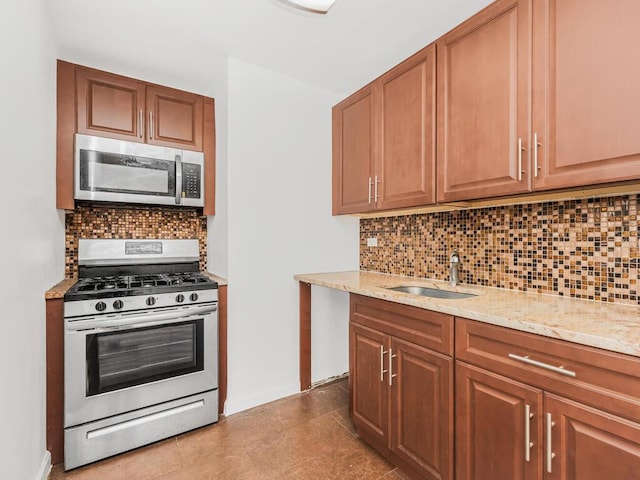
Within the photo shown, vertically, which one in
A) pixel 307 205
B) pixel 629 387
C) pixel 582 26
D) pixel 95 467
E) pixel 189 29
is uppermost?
pixel 189 29

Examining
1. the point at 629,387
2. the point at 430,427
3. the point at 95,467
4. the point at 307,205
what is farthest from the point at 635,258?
the point at 95,467

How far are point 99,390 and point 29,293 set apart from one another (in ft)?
2.33

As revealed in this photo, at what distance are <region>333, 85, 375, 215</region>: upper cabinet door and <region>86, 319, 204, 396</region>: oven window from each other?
4.61 feet

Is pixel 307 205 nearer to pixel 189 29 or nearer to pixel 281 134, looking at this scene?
pixel 281 134

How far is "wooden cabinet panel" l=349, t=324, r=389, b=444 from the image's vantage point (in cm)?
172

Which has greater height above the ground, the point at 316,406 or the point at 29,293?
the point at 29,293

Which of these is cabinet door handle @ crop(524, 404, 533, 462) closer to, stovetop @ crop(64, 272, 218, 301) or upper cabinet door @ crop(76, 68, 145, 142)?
stovetop @ crop(64, 272, 218, 301)

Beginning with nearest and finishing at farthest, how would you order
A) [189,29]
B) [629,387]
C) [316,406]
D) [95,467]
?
[629,387] → [95,467] → [189,29] → [316,406]

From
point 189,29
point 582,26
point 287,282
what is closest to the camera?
point 582,26

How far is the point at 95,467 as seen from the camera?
173 cm

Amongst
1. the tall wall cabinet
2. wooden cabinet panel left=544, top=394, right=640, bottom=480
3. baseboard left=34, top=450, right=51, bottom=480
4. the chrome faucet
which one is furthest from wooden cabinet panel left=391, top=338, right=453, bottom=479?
baseboard left=34, top=450, right=51, bottom=480

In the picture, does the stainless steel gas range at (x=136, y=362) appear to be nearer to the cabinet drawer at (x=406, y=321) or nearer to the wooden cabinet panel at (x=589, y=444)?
the cabinet drawer at (x=406, y=321)

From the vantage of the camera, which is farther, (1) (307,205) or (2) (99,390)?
(1) (307,205)

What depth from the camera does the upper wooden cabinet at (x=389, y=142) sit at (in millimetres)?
1862
